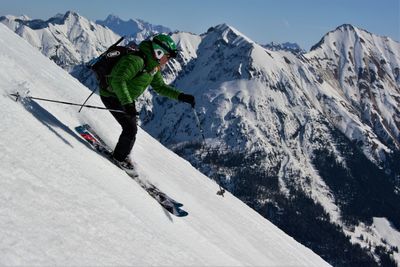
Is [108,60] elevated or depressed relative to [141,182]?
elevated

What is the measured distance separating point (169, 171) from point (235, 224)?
10.3 ft

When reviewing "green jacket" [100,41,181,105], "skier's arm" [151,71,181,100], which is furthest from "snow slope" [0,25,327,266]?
"skier's arm" [151,71,181,100]

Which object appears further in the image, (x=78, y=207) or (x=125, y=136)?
(x=125, y=136)

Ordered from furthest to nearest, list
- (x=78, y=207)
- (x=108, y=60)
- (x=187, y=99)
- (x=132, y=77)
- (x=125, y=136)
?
(x=187, y=99) < (x=125, y=136) < (x=108, y=60) < (x=132, y=77) < (x=78, y=207)

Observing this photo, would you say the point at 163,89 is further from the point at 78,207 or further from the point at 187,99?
the point at 78,207

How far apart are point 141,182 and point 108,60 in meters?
3.31

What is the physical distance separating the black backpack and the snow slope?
5.08 ft

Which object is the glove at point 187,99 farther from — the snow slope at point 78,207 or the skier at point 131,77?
the snow slope at point 78,207

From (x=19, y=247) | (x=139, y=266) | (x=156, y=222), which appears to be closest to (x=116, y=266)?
(x=139, y=266)

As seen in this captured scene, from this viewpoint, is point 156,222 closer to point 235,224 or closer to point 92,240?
point 92,240

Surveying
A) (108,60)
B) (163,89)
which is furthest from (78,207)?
(163,89)

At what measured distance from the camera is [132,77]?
11.5 metres

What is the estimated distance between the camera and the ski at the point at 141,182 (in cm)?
1062

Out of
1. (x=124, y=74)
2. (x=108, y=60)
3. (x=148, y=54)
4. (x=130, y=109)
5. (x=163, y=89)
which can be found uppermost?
(x=148, y=54)
